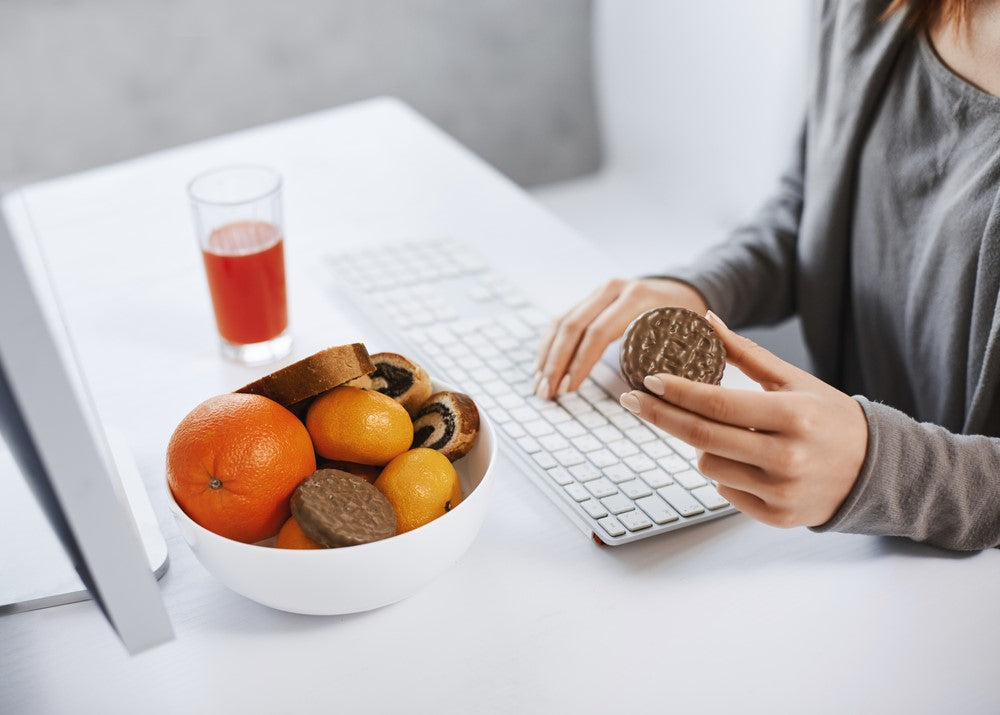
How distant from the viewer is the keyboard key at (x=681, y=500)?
2.44 ft

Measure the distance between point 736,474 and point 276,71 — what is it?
2.06 m

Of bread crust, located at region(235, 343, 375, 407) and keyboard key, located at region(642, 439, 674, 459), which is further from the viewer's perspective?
keyboard key, located at region(642, 439, 674, 459)

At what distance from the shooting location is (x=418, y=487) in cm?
64

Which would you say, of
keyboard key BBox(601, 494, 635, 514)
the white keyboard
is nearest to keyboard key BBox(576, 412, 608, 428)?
the white keyboard

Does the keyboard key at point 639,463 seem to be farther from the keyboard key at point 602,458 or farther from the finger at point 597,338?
the finger at point 597,338

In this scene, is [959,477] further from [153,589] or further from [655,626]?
[153,589]

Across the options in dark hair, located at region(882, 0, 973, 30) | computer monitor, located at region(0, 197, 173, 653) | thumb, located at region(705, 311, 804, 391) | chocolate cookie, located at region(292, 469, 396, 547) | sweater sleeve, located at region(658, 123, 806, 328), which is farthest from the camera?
sweater sleeve, located at region(658, 123, 806, 328)

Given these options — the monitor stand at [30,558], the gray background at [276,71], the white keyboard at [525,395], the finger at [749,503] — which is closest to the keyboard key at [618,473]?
the white keyboard at [525,395]

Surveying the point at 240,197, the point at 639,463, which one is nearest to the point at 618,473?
the point at 639,463

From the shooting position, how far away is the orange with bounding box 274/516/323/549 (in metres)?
0.61

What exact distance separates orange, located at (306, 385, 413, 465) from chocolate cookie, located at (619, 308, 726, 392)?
188 mm

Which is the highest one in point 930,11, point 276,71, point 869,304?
point 930,11

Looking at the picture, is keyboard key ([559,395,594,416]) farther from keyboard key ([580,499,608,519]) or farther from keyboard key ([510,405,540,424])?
keyboard key ([580,499,608,519])

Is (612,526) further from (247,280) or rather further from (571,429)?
(247,280)
